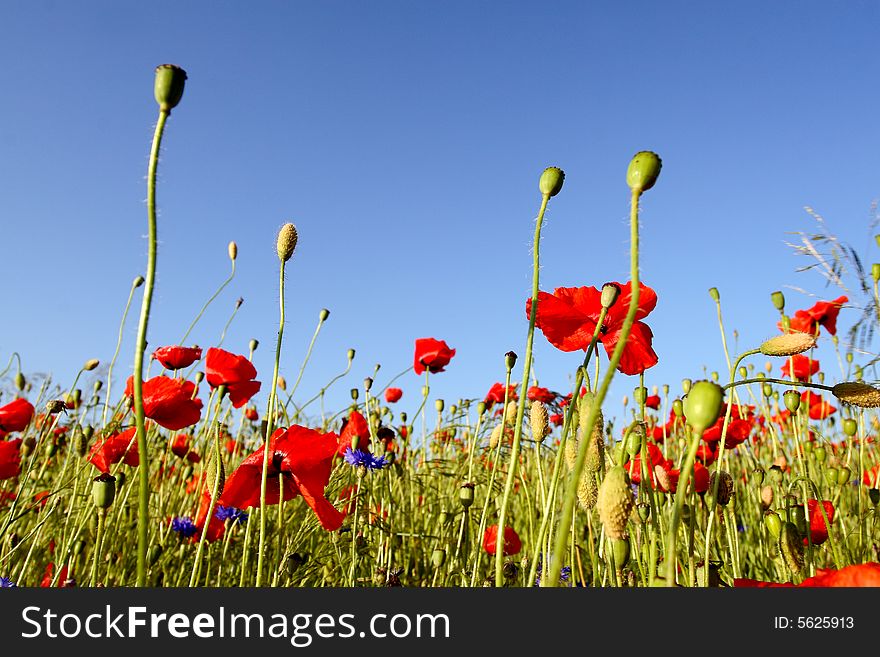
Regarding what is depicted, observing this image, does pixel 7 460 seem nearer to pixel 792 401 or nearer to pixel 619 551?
pixel 619 551

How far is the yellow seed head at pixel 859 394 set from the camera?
32.9 inches

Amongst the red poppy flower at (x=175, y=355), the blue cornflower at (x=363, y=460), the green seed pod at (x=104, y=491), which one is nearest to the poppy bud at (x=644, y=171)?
the green seed pod at (x=104, y=491)

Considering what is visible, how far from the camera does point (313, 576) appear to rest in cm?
208

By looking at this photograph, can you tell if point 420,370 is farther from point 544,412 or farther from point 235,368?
point 544,412

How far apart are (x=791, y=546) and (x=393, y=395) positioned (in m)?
2.44

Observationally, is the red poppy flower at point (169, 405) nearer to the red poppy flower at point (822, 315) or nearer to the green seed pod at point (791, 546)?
the green seed pod at point (791, 546)

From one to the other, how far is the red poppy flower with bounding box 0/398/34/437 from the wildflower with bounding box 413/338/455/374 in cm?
150

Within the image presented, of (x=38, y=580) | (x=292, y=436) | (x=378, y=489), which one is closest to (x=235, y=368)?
(x=292, y=436)

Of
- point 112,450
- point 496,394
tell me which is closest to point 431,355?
point 496,394

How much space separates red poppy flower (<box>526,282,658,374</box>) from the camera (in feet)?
3.97

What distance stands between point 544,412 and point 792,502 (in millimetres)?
849

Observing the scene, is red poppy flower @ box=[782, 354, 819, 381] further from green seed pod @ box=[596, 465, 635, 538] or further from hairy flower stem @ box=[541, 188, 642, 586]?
hairy flower stem @ box=[541, 188, 642, 586]

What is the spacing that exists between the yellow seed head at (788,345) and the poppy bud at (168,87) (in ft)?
2.80

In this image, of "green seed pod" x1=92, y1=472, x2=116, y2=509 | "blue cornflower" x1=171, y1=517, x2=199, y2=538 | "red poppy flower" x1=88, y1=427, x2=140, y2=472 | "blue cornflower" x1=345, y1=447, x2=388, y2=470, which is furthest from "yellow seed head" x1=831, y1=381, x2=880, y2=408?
"blue cornflower" x1=171, y1=517, x2=199, y2=538
